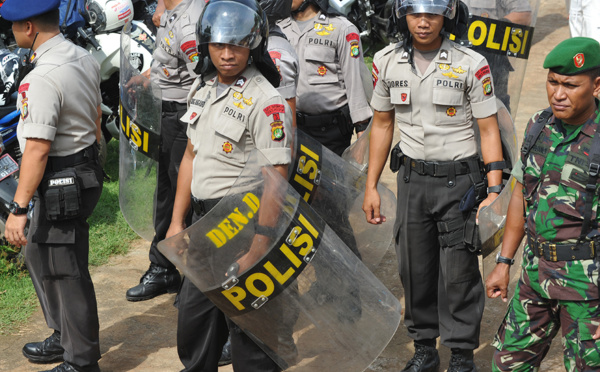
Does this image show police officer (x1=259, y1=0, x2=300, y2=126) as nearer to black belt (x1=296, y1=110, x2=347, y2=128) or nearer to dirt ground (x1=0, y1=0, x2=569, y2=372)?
black belt (x1=296, y1=110, x2=347, y2=128)

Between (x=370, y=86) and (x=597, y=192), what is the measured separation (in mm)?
2347

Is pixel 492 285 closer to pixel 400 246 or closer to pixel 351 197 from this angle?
pixel 400 246

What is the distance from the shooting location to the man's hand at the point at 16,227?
4.16 meters

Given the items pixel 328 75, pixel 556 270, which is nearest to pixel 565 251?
pixel 556 270

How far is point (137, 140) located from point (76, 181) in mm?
824

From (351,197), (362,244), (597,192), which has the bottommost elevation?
(362,244)

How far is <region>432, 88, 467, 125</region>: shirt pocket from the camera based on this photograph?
164 inches

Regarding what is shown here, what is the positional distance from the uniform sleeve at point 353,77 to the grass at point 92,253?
228 centimetres

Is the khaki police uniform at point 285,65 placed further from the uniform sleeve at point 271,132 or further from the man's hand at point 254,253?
the man's hand at point 254,253

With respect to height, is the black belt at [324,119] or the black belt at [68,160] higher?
the black belt at [68,160]

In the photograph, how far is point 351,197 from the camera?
4723mm

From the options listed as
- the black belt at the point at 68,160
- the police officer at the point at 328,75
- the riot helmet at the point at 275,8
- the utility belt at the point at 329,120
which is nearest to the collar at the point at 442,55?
the riot helmet at the point at 275,8

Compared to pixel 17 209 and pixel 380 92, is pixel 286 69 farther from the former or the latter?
pixel 17 209

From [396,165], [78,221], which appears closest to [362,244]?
[396,165]
